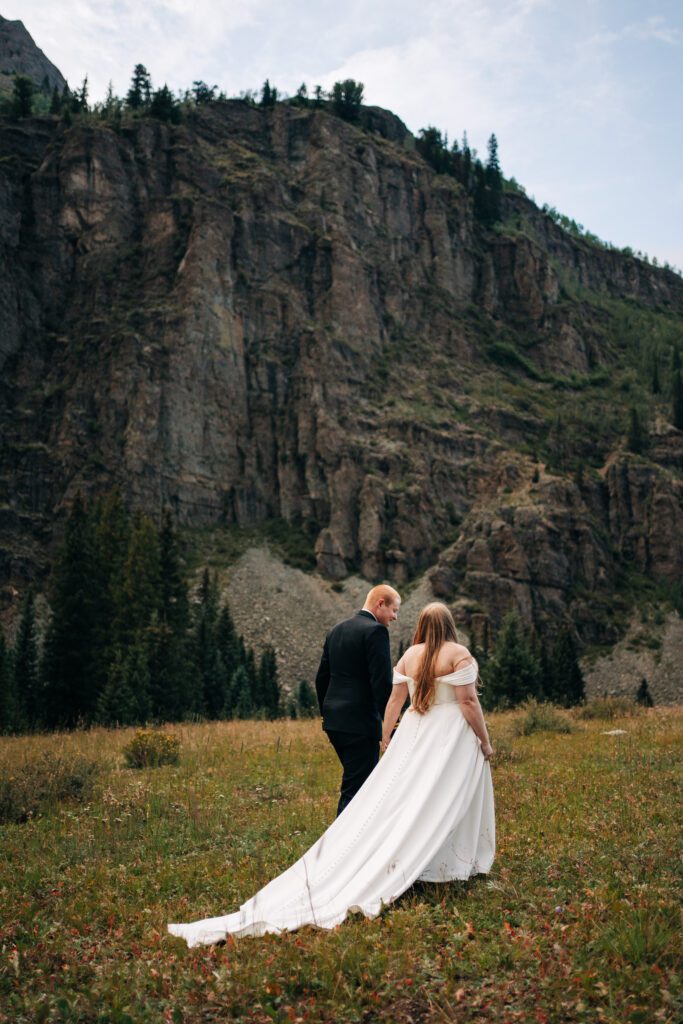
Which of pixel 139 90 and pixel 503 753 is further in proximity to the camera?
pixel 139 90

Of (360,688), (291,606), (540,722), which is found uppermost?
(360,688)

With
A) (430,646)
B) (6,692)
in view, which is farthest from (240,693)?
(430,646)

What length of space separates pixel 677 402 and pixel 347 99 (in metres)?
82.9

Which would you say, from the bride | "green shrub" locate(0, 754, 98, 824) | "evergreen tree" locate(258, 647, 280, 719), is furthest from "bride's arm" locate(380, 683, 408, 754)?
"evergreen tree" locate(258, 647, 280, 719)

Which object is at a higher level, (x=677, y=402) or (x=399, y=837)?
(x=677, y=402)

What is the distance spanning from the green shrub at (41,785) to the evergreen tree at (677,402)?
5025 inches

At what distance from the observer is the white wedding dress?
21.4 ft

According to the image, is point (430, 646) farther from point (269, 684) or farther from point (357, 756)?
point (269, 684)

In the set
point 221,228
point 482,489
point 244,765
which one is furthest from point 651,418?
point 244,765

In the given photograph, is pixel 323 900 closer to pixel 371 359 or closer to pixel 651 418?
pixel 371 359

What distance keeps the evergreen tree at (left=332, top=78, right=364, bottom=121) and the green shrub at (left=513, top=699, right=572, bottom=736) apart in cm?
15448

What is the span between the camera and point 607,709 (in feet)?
69.4

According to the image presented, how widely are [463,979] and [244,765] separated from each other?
9.67 meters

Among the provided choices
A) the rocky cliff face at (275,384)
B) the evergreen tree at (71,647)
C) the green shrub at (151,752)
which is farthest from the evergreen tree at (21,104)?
the green shrub at (151,752)
